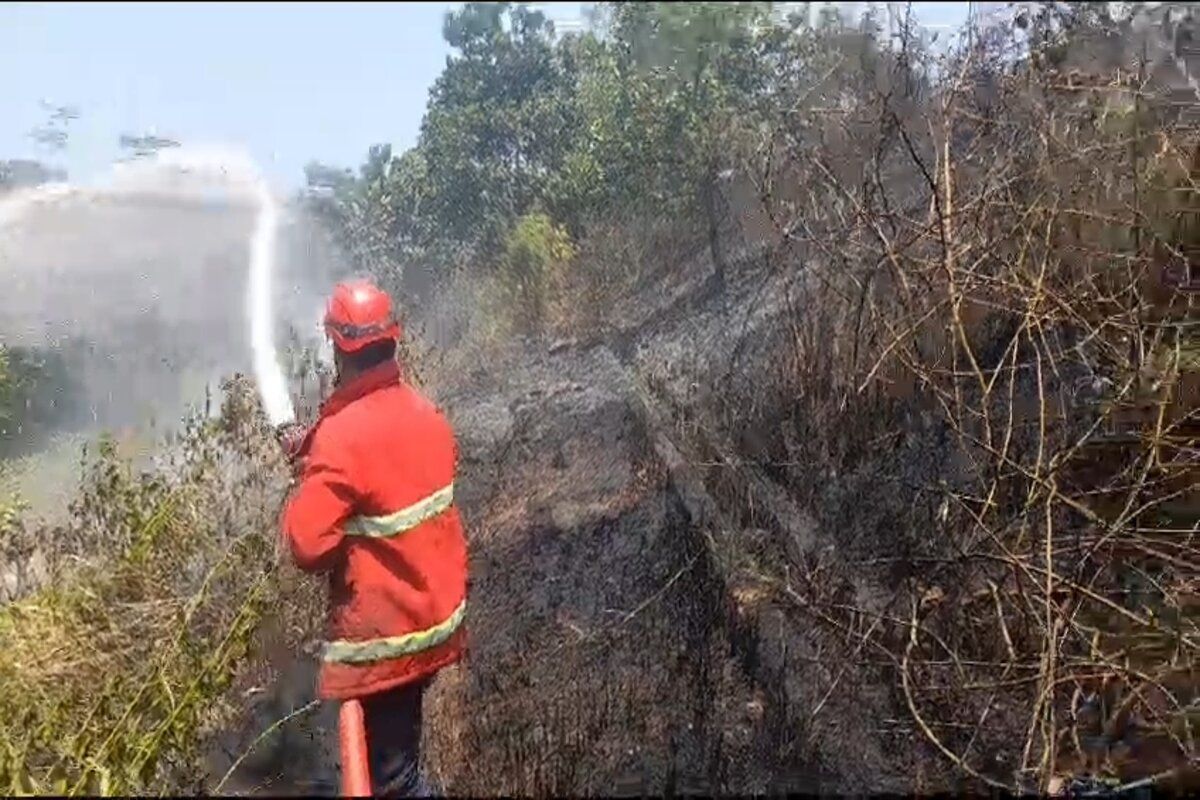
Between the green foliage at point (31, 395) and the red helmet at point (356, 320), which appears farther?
the green foliage at point (31, 395)

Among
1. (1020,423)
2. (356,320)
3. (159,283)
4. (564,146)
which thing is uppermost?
(564,146)

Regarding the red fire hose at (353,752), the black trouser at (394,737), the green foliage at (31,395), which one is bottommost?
the black trouser at (394,737)

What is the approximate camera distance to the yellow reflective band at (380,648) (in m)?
2.70

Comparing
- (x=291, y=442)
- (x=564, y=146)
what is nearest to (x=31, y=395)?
(x=291, y=442)

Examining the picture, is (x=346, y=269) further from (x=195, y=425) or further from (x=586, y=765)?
(x=586, y=765)

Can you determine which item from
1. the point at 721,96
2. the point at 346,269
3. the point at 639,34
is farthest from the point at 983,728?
the point at 639,34

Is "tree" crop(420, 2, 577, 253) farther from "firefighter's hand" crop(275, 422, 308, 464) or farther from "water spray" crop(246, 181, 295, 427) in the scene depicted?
"firefighter's hand" crop(275, 422, 308, 464)

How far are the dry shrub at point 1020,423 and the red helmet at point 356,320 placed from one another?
5.80 ft

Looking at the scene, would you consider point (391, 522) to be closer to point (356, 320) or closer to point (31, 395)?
point (356, 320)

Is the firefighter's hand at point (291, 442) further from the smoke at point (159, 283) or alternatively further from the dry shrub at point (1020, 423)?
the dry shrub at point (1020, 423)

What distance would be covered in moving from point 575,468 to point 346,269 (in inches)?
86.3

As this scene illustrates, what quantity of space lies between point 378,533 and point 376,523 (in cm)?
3

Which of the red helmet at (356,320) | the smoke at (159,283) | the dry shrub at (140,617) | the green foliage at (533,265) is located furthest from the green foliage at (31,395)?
→ the green foliage at (533,265)

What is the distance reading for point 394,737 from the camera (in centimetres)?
284
